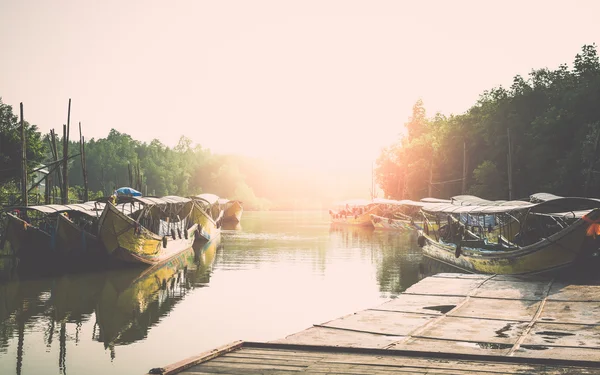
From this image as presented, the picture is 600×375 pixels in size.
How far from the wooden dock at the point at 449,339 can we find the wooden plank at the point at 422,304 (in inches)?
0.9

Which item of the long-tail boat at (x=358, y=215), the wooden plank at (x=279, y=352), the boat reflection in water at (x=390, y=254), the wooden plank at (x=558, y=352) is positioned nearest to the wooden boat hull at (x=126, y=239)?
the boat reflection in water at (x=390, y=254)

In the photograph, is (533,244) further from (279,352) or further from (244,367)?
(244,367)

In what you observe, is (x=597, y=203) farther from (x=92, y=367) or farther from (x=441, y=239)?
(x=92, y=367)

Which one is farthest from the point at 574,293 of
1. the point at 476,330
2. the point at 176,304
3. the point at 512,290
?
the point at 176,304

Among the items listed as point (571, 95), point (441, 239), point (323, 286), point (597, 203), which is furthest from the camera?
point (571, 95)

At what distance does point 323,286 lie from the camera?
22562 millimetres

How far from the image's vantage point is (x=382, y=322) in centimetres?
1190

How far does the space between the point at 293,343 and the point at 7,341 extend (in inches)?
323

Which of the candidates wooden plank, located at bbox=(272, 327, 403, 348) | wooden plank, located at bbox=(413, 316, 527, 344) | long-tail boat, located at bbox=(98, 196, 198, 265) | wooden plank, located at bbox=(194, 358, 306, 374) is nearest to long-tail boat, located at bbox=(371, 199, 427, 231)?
long-tail boat, located at bbox=(98, 196, 198, 265)

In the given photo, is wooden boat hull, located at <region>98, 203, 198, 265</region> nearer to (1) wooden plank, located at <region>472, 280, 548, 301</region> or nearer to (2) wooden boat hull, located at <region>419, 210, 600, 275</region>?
(2) wooden boat hull, located at <region>419, 210, 600, 275</region>

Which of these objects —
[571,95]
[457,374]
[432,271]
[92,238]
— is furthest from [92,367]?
[571,95]

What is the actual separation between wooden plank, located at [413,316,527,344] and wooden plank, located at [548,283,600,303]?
322 cm

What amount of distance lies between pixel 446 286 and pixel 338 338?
24.7 feet

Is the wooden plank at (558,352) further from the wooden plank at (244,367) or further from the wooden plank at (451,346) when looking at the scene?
the wooden plank at (244,367)
